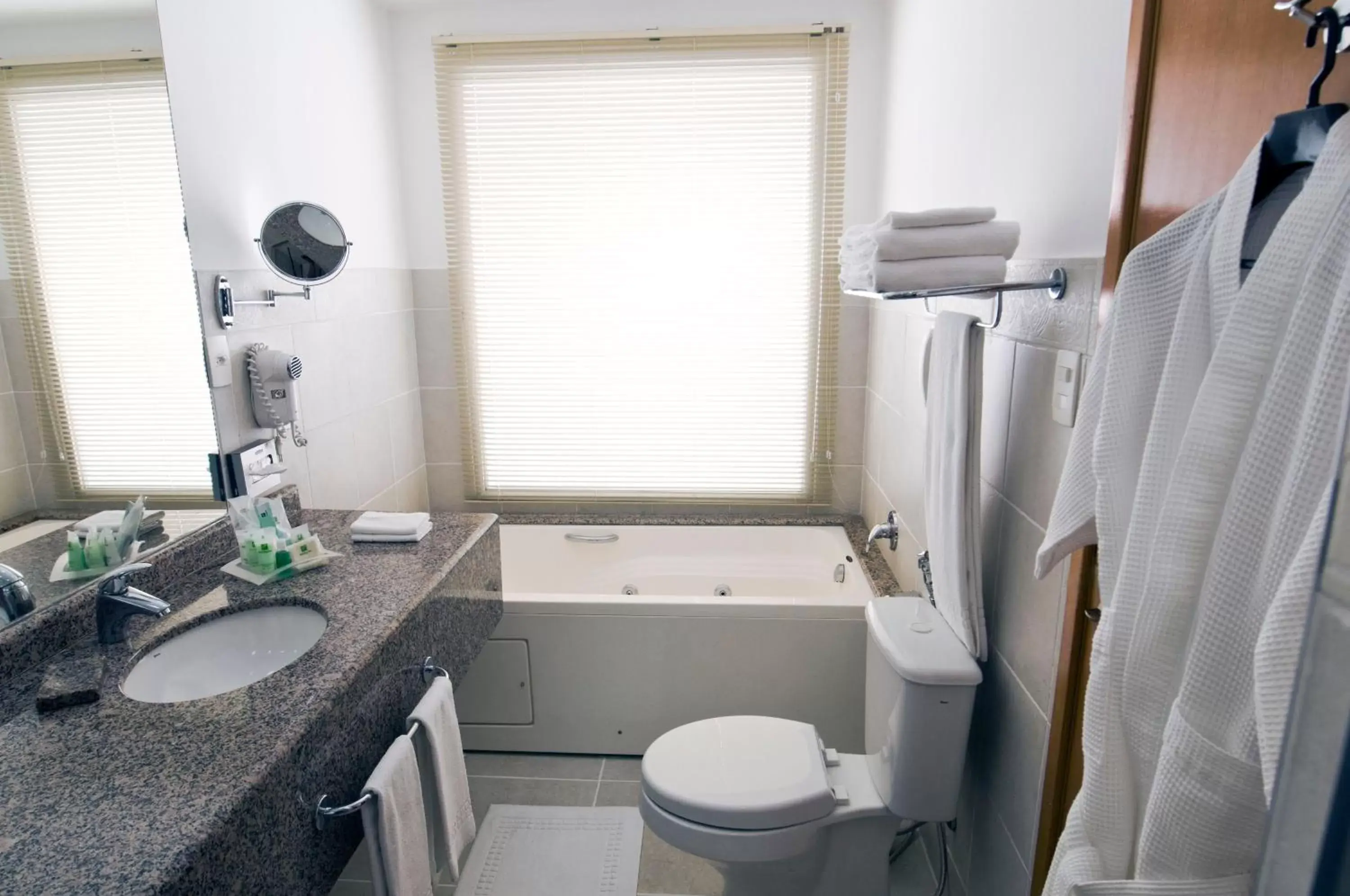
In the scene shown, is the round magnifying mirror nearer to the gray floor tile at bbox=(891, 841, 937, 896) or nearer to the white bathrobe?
the white bathrobe

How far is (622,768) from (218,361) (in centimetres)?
166

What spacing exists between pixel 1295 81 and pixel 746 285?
217cm

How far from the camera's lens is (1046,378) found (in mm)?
1360

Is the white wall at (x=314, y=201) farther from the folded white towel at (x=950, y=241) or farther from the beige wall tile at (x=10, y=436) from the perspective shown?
the folded white towel at (x=950, y=241)

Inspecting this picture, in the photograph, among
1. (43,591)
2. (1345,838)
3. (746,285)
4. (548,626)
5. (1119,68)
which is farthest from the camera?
(746,285)

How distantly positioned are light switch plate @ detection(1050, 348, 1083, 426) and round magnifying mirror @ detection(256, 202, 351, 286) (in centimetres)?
178

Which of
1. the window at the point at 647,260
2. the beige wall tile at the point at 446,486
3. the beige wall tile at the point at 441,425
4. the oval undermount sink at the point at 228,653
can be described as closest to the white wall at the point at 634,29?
the window at the point at 647,260

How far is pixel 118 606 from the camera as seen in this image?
1.31m

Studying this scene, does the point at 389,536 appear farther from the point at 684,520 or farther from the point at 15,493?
the point at 684,520

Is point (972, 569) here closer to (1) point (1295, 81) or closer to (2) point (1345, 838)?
(1) point (1295, 81)

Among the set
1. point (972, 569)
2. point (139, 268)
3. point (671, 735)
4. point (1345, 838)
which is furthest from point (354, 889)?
point (1345, 838)

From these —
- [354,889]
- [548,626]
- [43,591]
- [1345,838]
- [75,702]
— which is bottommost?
[354,889]

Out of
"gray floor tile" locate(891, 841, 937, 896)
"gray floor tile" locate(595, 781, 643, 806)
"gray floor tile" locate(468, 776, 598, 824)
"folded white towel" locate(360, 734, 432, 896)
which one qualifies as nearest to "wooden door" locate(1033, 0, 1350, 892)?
"gray floor tile" locate(891, 841, 937, 896)

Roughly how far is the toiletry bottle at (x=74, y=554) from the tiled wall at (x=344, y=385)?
41 cm
